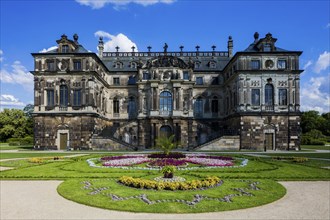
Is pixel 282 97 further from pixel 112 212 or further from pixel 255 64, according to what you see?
pixel 112 212

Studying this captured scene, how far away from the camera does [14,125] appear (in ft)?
271

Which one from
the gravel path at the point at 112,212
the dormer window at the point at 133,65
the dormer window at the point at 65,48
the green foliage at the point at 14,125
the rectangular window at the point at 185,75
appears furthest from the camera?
the green foliage at the point at 14,125

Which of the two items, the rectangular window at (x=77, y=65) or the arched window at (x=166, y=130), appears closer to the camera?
the rectangular window at (x=77, y=65)

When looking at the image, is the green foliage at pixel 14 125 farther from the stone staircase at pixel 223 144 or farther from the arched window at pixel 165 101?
the stone staircase at pixel 223 144

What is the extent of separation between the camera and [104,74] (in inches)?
2237

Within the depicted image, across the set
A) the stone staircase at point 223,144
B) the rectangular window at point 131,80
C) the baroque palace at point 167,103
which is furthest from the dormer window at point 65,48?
the stone staircase at point 223,144

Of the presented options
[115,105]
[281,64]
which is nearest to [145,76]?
[115,105]

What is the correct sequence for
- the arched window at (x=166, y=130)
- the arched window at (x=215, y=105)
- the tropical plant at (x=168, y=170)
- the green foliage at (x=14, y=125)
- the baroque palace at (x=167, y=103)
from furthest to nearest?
the green foliage at (x=14, y=125) < the arched window at (x=215, y=105) < the arched window at (x=166, y=130) < the baroque palace at (x=167, y=103) < the tropical plant at (x=168, y=170)

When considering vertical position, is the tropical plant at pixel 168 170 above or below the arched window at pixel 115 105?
below

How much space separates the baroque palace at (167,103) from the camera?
45406 millimetres

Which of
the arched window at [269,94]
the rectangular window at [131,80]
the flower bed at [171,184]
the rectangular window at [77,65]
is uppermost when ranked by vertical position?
the rectangular window at [77,65]

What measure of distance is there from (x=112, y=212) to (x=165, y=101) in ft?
137

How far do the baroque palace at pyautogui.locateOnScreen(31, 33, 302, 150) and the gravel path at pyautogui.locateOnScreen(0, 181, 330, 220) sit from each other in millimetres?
30501

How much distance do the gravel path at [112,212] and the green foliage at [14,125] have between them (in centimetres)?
7258
